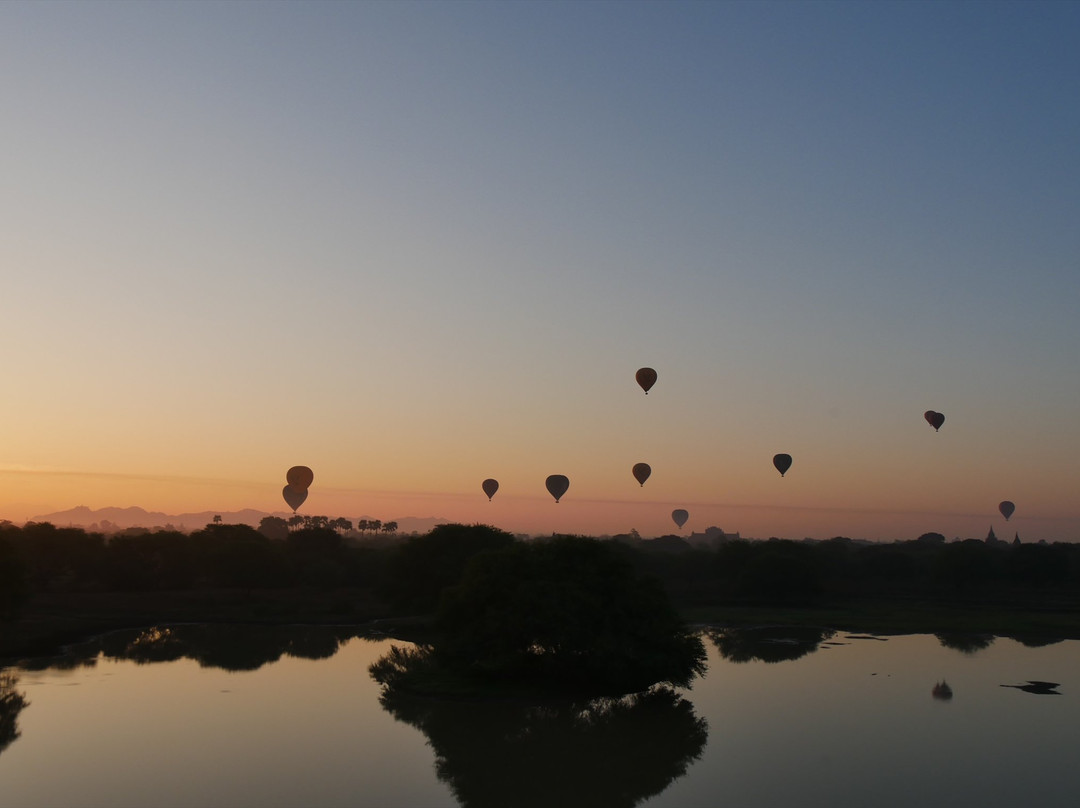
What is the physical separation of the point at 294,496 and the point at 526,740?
276 feet

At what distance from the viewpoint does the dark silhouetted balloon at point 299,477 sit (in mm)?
97625

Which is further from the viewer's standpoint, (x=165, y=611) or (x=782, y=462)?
(x=782, y=462)

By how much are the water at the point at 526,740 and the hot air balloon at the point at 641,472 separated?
34.5m

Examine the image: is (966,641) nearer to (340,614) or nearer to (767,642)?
(767,642)

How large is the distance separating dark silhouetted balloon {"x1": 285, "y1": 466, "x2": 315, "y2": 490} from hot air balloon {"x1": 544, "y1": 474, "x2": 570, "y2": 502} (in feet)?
87.1

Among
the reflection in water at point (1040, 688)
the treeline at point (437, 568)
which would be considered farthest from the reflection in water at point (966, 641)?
the treeline at point (437, 568)

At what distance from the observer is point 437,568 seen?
6694cm

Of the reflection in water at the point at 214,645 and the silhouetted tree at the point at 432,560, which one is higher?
the silhouetted tree at the point at 432,560

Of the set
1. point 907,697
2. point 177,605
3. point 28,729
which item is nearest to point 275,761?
point 28,729

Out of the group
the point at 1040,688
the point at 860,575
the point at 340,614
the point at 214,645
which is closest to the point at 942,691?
the point at 1040,688

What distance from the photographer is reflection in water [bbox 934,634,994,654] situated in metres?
57.7

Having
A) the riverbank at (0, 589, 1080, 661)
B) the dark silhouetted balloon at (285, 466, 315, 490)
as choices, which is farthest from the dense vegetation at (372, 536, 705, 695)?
the dark silhouetted balloon at (285, 466, 315, 490)

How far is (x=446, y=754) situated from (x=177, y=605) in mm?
52659

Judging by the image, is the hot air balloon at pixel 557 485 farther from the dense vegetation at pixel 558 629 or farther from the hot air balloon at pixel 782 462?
the dense vegetation at pixel 558 629
